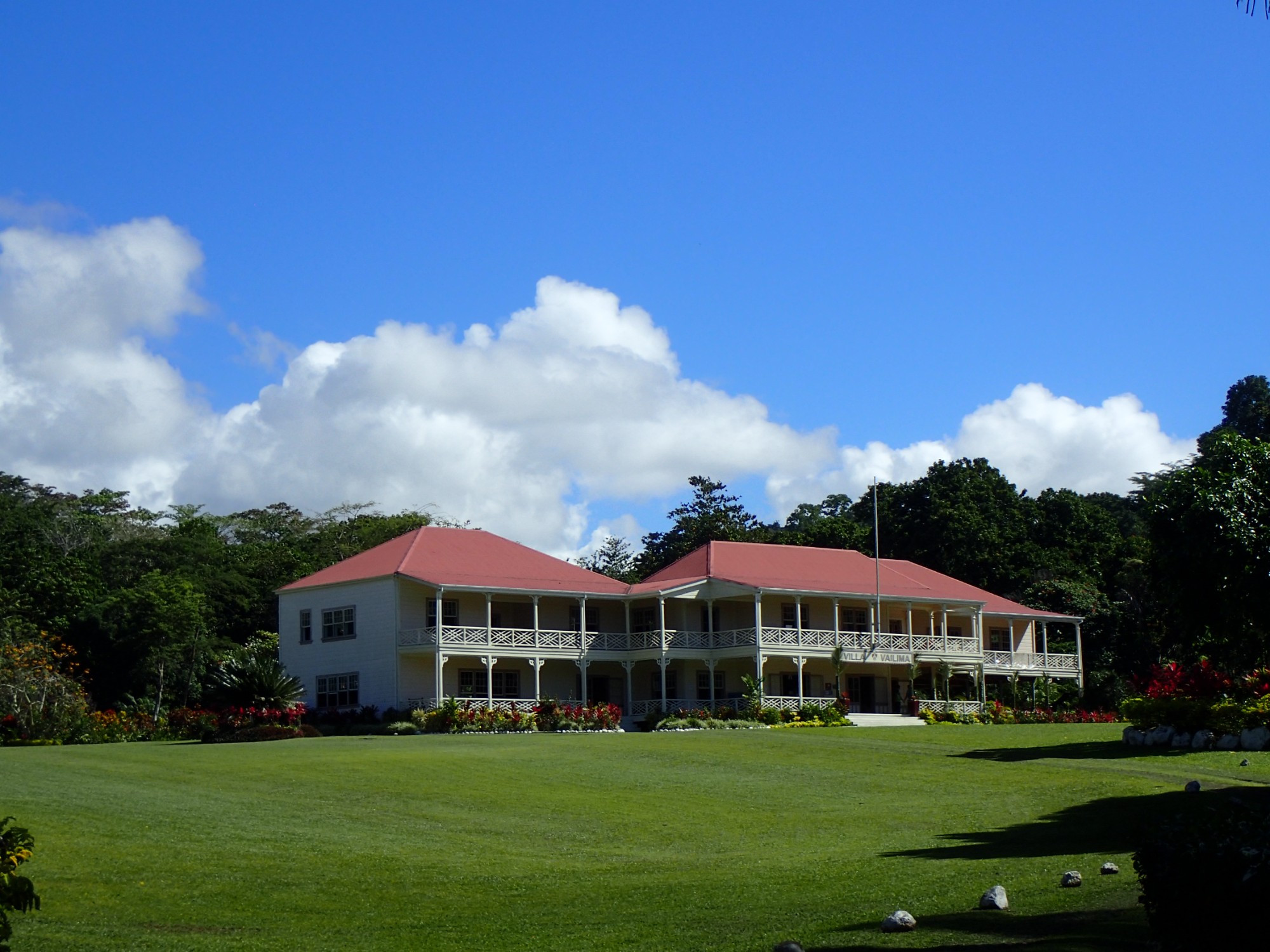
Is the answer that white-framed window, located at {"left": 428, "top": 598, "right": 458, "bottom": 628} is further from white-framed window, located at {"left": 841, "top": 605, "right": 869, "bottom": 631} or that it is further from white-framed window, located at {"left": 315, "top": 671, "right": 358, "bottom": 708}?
white-framed window, located at {"left": 841, "top": 605, "right": 869, "bottom": 631}

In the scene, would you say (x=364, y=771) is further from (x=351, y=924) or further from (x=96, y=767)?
(x=351, y=924)

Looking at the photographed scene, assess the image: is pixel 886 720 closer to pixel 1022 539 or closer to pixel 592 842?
pixel 1022 539

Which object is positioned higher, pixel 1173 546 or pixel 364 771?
pixel 1173 546

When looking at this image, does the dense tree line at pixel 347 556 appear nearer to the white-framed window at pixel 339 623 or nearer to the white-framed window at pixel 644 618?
the white-framed window at pixel 339 623

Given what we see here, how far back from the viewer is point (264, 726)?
40.0 meters

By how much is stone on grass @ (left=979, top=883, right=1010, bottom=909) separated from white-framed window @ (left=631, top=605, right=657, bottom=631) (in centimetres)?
4183

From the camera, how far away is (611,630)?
5491 centimetres

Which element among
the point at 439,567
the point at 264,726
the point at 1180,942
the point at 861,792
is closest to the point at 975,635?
the point at 439,567

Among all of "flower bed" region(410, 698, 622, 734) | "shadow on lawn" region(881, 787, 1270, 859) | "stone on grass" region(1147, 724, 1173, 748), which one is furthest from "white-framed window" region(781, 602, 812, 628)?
"shadow on lawn" region(881, 787, 1270, 859)

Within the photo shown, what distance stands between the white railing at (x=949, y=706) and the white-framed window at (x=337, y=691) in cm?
1967

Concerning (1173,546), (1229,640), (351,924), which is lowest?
(351,924)

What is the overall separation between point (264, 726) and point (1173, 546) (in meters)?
24.4

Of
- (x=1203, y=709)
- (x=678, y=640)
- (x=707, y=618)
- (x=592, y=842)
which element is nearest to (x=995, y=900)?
(x=592, y=842)

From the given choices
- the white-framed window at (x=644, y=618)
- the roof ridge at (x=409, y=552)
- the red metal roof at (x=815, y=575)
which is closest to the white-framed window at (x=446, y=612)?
the roof ridge at (x=409, y=552)
